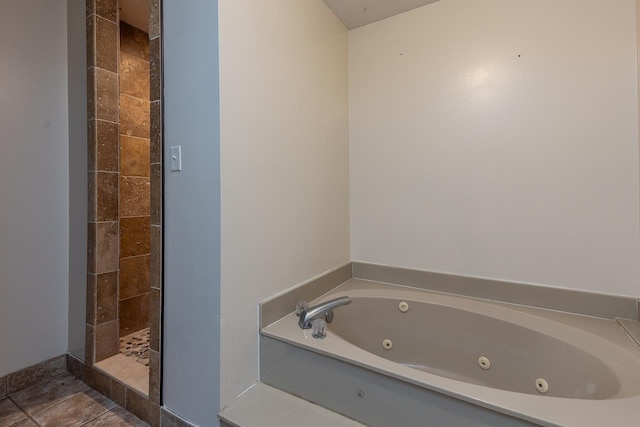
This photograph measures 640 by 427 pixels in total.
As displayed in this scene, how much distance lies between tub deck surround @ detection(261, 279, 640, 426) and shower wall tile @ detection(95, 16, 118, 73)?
1.72 m

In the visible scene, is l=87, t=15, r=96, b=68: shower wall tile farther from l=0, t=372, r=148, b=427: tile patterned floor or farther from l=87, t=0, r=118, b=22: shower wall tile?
l=0, t=372, r=148, b=427: tile patterned floor

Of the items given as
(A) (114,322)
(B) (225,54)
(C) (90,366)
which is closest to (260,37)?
(B) (225,54)

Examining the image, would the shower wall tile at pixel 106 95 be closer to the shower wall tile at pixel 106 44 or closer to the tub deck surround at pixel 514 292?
the shower wall tile at pixel 106 44

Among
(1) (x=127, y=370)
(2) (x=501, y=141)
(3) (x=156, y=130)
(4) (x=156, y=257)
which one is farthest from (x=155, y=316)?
(2) (x=501, y=141)

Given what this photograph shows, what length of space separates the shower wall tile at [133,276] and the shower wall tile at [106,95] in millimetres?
996

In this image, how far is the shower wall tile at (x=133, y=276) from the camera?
204 centimetres

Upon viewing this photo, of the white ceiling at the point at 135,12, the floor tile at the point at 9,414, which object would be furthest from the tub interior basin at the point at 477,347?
the white ceiling at the point at 135,12

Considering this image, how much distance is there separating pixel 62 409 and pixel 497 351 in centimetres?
219

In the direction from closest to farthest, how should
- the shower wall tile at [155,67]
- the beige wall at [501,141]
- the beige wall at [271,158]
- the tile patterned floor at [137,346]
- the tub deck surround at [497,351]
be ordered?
1. the tub deck surround at [497,351]
2. the beige wall at [271,158]
3. the shower wall tile at [155,67]
4. the beige wall at [501,141]
5. the tile patterned floor at [137,346]

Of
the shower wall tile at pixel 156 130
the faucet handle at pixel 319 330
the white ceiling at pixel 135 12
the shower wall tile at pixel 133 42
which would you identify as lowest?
the faucet handle at pixel 319 330

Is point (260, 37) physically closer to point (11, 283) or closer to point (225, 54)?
point (225, 54)

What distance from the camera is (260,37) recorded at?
1.27 m

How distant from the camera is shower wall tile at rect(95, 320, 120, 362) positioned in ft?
5.13

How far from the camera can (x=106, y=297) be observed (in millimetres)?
1602
